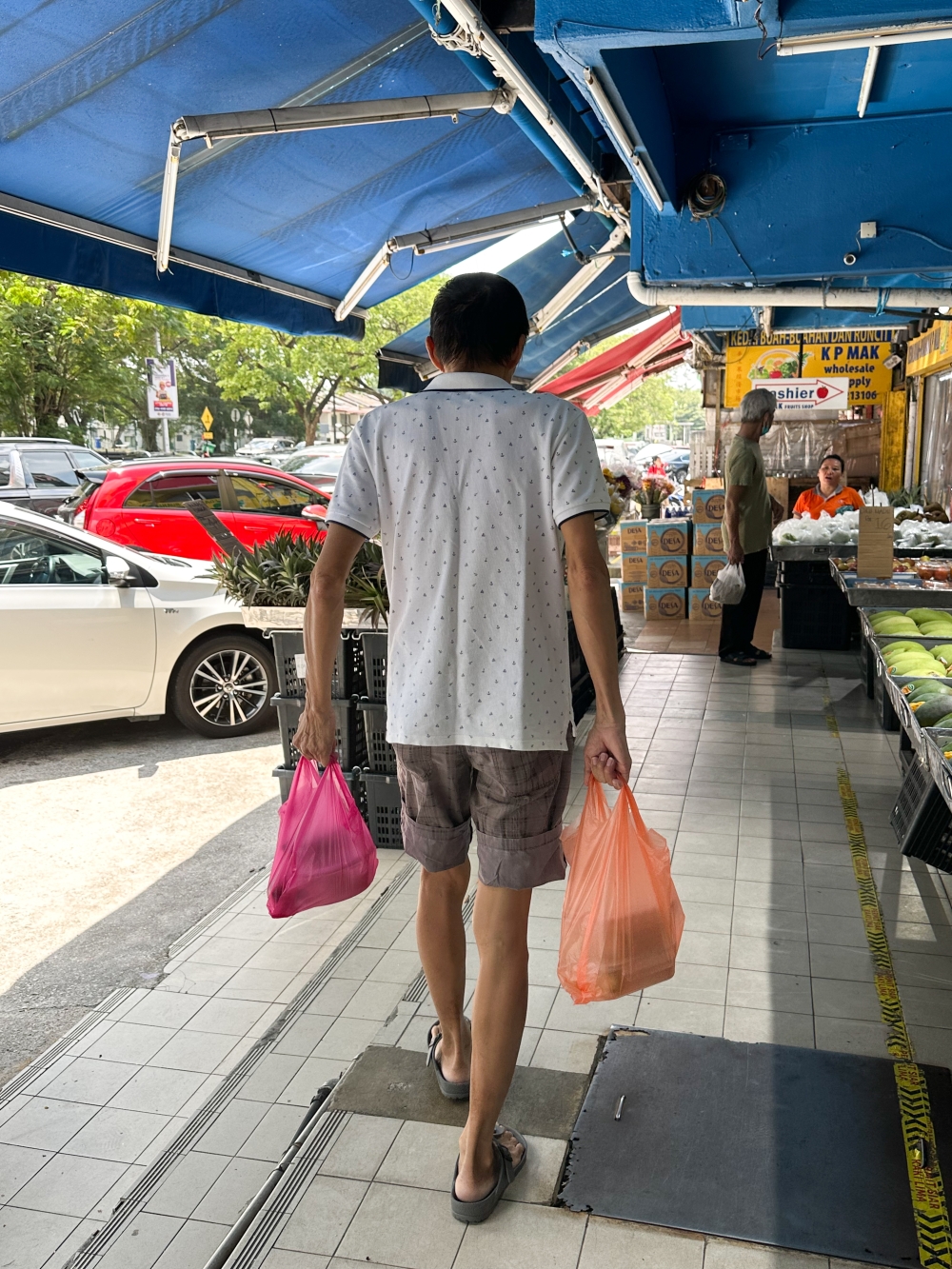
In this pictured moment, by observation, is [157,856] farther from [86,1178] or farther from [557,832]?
[557,832]

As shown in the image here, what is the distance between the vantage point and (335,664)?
16.3 feet

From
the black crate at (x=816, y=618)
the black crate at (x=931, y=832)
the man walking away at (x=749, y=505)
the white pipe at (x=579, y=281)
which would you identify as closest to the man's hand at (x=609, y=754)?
the black crate at (x=931, y=832)

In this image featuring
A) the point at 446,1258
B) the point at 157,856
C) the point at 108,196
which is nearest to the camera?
the point at 446,1258

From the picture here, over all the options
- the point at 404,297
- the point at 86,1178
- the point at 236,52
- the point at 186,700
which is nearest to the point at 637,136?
the point at 236,52

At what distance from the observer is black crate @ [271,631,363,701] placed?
494cm

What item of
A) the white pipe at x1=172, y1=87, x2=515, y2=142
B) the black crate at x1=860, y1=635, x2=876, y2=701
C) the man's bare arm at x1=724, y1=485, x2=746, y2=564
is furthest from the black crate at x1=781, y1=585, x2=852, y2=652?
the white pipe at x1=172, y1=87, x2=515, y2=142

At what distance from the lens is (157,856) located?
5109 mm

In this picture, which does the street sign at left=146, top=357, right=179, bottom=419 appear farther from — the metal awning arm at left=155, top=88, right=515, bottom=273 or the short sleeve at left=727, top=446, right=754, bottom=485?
the metal awning arm at left=155, top=88, right=515, bottom=273

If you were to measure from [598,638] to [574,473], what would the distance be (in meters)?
0.37

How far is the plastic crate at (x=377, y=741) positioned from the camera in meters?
4.81

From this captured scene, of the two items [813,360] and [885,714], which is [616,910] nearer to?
[885,714]

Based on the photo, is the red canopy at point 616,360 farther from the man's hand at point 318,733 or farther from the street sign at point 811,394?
the man's hand at point 318,733

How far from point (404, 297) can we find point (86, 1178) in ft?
97.7

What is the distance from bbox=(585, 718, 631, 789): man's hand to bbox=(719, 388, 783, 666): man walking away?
591 centimetres
